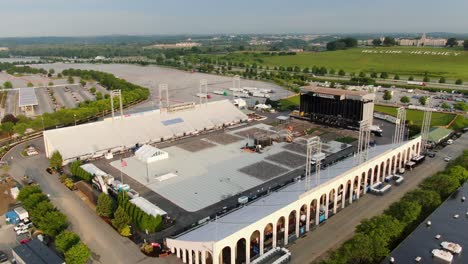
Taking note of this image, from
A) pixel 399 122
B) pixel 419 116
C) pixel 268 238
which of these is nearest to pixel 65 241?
pixel 268 238

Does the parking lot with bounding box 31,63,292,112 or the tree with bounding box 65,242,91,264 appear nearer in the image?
the tree with bounding box 65,242,91,264

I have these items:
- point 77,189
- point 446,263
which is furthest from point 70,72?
point 446,263

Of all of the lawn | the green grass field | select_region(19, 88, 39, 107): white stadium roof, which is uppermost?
the green grass field

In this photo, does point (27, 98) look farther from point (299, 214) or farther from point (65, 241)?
point (299, 214)

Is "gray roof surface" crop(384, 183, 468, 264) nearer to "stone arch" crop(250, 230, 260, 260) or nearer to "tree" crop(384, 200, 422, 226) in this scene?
"tree" crop(384, 200, 422, 226)

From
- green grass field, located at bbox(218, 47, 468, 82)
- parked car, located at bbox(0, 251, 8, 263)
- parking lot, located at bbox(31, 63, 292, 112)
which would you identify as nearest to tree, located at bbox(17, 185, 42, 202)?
parked car, located at bbox(0, 251, 8, 263)

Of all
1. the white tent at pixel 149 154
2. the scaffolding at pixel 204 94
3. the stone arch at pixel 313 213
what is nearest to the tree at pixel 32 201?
the white tent at pixel 149 154
